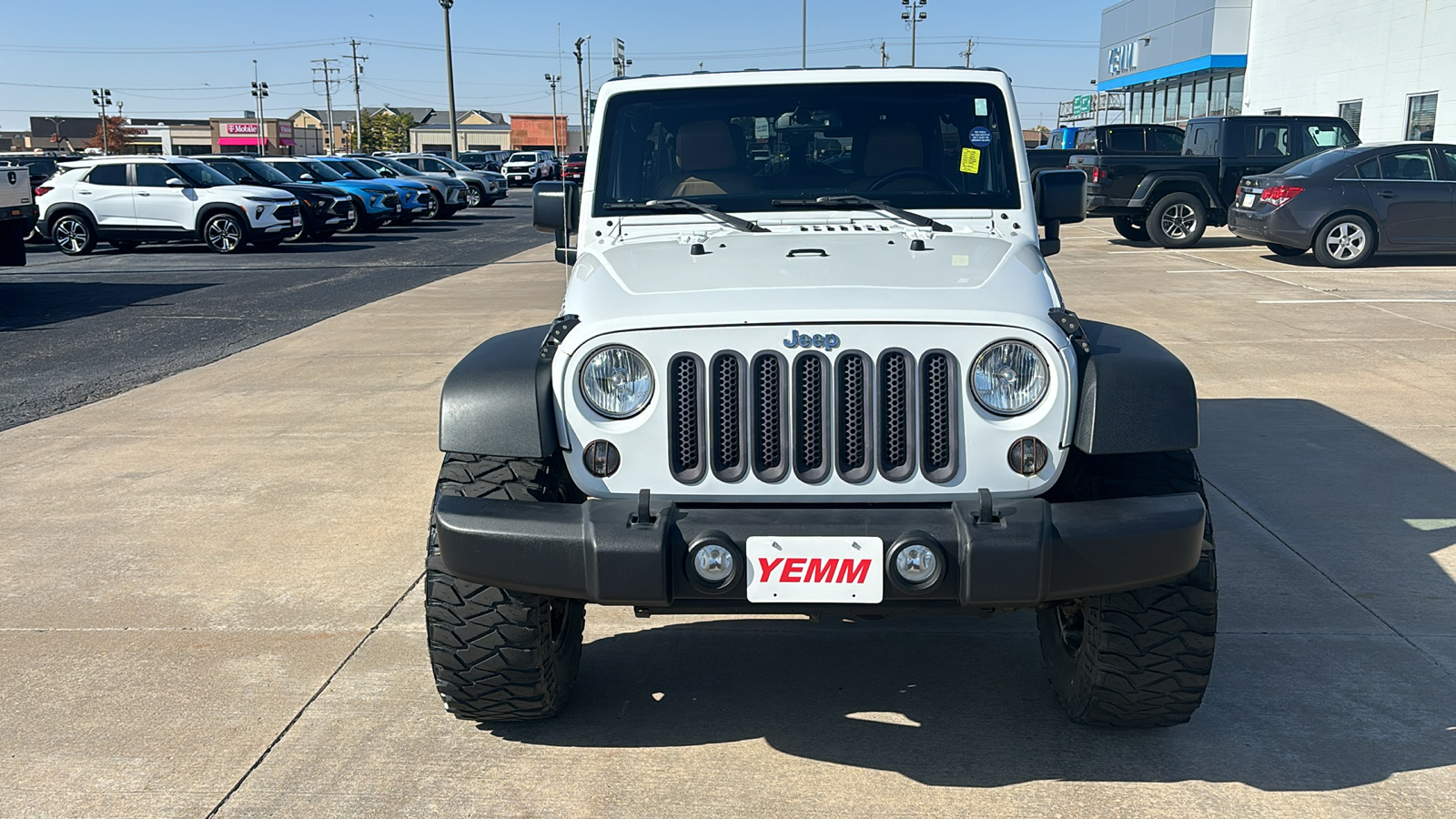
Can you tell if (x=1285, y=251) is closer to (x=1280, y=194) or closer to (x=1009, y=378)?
(x=1280, y=194)

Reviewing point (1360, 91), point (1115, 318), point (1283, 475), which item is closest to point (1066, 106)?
point (1360, 91)

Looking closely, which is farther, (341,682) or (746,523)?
(341,682)

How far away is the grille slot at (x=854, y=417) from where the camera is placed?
3.16 m

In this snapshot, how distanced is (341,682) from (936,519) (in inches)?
79.4

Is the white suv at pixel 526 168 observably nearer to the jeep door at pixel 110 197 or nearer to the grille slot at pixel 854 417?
the jeep door at pixel 110 197

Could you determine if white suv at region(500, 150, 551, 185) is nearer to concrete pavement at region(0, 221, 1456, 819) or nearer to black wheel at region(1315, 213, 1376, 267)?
black wheel at region(1315, 213, 1376, 267)

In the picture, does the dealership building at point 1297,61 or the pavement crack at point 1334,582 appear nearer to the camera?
the pavement crack at point 1334,582

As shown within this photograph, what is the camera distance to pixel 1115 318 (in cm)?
1157

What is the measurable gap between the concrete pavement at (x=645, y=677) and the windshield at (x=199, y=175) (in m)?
15.8

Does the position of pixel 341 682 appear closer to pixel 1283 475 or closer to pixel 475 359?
pixel 475 359

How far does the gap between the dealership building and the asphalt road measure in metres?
17.7

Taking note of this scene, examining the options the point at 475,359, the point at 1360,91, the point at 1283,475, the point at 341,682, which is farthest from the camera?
the point at 1360,91

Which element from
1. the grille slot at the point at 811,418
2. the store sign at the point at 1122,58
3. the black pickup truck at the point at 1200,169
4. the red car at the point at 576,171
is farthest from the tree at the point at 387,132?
the grille slot at the point at 811,418

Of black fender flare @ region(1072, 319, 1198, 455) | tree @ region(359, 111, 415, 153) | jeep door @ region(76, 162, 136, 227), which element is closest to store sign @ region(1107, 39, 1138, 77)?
jeep door @ region(76, 162, 136, 227)
